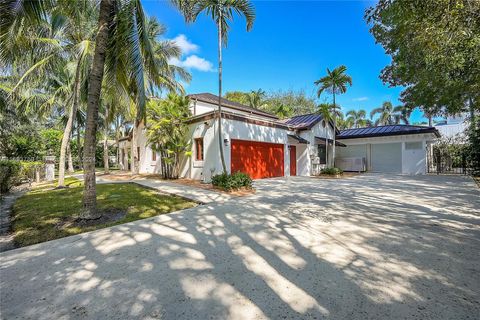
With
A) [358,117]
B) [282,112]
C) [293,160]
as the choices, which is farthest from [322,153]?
[358,117]

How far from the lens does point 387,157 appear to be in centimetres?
2034

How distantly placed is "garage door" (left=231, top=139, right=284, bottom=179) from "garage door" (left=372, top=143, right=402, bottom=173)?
10893mm

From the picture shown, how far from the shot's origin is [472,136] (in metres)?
15.8

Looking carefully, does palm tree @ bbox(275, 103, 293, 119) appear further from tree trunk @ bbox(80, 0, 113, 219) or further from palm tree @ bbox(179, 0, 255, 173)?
tree trunk @ bbox(80, 0, 113, 219)

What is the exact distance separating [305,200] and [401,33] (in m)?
6.61

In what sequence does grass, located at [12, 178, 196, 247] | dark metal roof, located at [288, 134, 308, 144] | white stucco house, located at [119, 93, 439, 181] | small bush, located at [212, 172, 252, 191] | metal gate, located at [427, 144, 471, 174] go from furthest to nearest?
metal gate, located at [427, 144, 471, 174] → dark metal roof, located at [288, 134, 308, 144] → white stucco house, located at [119, 93, 439, 181] → small bush, located at [212, 172, 252, 191] → grass, located at [12, 178, 196, 247]

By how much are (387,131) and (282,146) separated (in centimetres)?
1090

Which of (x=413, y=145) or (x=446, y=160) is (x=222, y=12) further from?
(x=446, y=160)

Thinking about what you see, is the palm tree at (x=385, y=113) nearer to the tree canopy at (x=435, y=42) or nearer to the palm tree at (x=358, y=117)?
the palm tree at (x=358, y=117)

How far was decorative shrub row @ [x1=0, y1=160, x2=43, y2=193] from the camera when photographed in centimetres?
1025

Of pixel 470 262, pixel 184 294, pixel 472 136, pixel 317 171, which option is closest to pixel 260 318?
pixel 184 294

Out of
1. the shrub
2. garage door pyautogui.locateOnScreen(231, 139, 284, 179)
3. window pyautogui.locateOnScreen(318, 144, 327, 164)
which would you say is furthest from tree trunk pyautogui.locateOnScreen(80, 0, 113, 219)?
window pyautogui.locateOnScreen(318, 144, 327, 164)

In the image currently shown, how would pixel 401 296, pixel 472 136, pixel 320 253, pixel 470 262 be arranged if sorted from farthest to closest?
pixel 472 136
pixel 320 253
pixel 470 262
pixel 401 296

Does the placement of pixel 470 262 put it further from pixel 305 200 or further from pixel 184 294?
pixel 305 200
